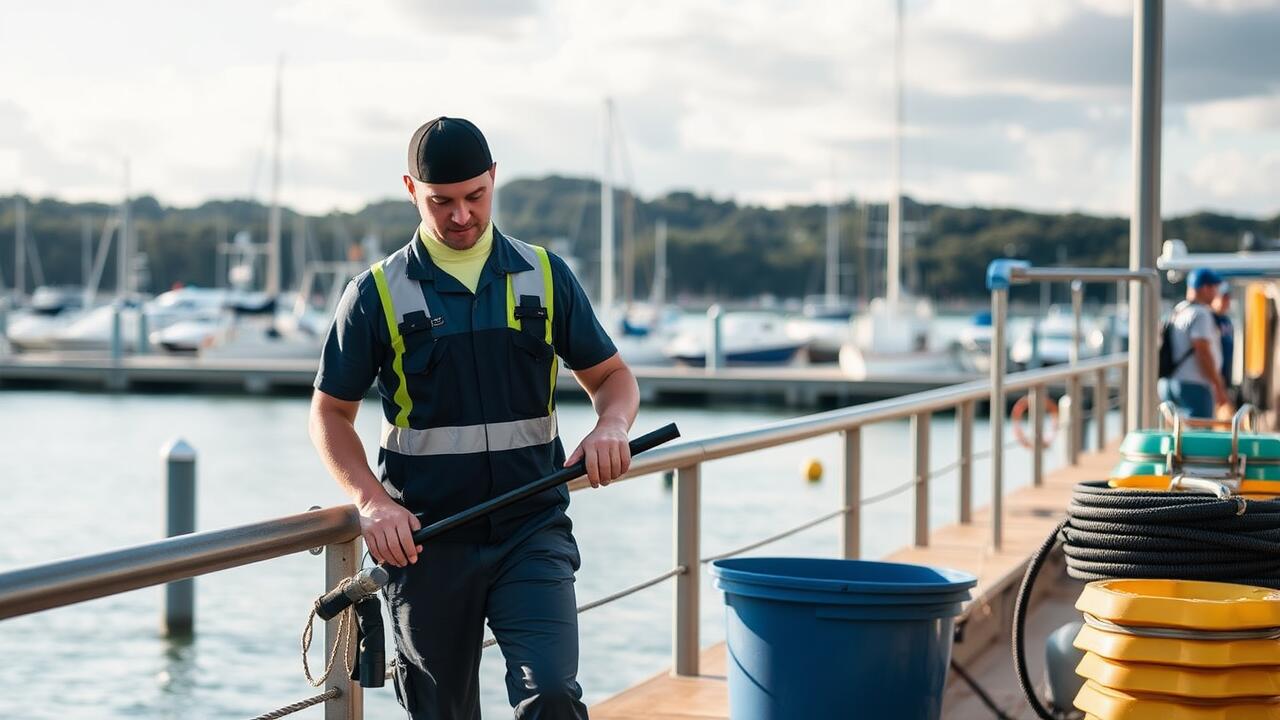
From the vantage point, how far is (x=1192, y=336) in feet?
33.1

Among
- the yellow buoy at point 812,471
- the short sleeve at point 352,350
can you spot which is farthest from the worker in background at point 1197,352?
the yellow buoy at point 812,471

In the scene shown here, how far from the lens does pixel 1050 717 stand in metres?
A: 4.43

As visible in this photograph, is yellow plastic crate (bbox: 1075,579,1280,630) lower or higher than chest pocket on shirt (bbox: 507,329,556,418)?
lower

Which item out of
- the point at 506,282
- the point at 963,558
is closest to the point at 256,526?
the point at 506,282

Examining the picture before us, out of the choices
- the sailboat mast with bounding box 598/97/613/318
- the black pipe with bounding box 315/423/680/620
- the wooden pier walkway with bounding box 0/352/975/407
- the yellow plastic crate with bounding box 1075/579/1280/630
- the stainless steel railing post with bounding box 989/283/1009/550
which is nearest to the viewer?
the black pipe with bounding box 315/423/680/620

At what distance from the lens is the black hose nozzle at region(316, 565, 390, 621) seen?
3145 millimetres

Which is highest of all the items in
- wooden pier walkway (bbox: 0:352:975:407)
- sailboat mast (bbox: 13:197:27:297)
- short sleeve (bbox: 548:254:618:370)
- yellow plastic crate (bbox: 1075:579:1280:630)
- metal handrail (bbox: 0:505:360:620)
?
sailboat mast (bbox: 13:197:27:297)

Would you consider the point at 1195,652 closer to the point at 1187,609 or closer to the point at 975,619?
the point at 1187,609

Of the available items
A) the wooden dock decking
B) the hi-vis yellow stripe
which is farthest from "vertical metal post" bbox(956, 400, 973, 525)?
the hi-vis yellow stripe

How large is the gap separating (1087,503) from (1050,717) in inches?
26.7

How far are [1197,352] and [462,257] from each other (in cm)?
788

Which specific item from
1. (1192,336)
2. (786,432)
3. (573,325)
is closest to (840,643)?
(573,325)

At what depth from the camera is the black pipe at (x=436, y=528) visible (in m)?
3.09

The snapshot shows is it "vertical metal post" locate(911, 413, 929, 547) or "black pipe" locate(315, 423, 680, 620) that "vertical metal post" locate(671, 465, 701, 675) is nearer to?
"black pipe" locate(315, 423, 680, 620)
